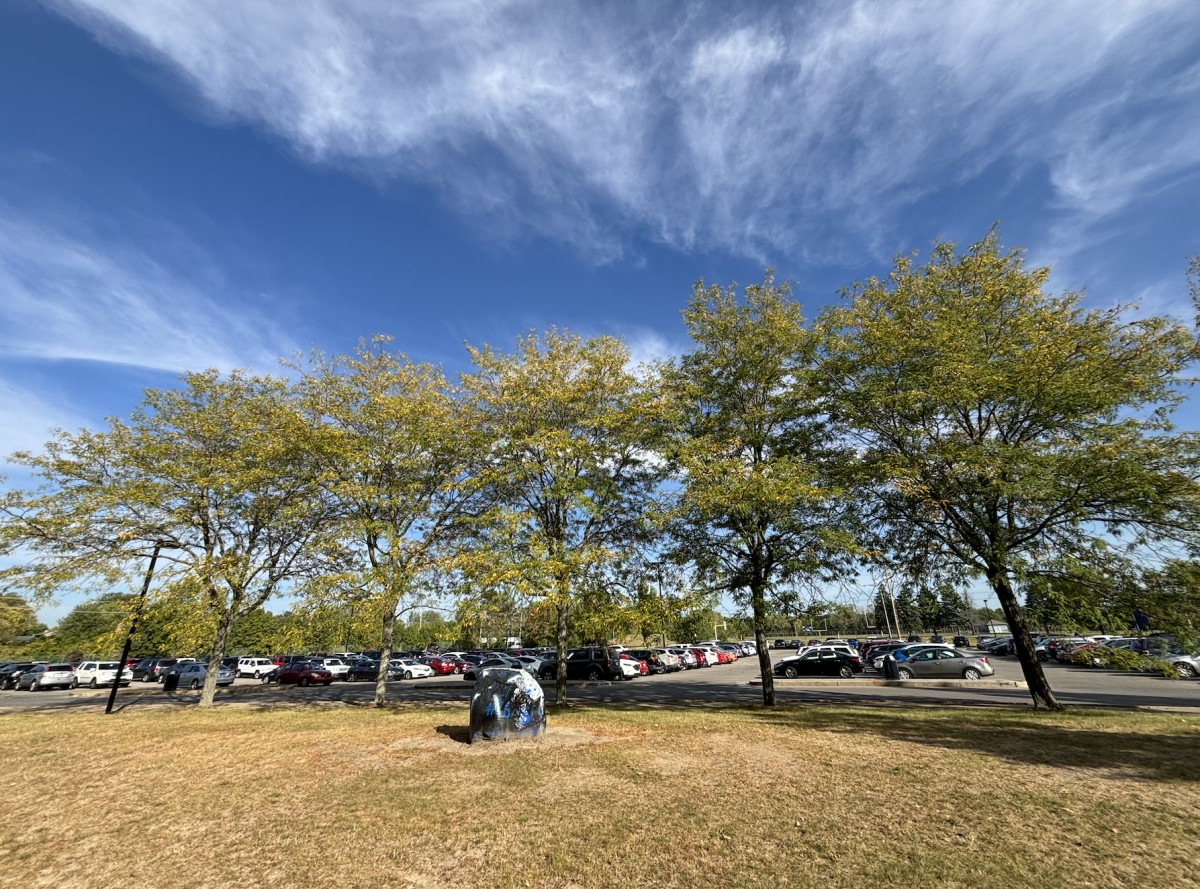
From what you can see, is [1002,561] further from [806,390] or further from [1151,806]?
[1151,806]

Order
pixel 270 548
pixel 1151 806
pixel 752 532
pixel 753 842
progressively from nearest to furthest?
pixel 753 842 → pixel 1151 806 → pixel 752 532 → pixel 270 548

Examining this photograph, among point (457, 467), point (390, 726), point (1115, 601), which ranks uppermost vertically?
point (457, 467)

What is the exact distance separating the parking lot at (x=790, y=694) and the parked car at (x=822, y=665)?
1145mm

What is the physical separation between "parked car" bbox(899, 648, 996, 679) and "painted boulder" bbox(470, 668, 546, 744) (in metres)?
21.7

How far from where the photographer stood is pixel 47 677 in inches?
1271

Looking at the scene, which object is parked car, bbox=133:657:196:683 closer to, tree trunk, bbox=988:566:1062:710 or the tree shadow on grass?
the tree shadow on grass

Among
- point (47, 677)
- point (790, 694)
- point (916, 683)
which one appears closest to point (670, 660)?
point (790, 694)

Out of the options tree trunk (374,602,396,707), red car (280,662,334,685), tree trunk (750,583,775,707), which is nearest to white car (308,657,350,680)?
red car (280,662,334,685)

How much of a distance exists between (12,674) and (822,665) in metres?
53.2

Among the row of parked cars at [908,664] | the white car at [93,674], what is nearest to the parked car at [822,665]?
the row of parked cars at [908,664]

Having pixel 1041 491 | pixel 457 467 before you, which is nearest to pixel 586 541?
pixel 457 467

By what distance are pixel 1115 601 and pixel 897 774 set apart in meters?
8.83

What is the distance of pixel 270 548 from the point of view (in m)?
19.9

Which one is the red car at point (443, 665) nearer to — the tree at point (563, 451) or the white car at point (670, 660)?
the white car at point (670, 660)
